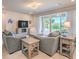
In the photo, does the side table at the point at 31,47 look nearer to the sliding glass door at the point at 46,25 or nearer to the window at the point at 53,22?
the window at the point at 53,22

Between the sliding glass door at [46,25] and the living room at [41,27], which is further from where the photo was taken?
the sliding glass door at [46,25]

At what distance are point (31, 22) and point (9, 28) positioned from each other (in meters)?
2.46

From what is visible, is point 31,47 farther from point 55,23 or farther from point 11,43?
point 55,23

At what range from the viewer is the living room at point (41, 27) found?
346 cm

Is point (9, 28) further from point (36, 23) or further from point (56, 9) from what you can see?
point (56, 9)

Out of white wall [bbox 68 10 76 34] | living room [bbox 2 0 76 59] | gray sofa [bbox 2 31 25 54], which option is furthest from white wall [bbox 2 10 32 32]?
white wall [bbox 68 10 76 34]

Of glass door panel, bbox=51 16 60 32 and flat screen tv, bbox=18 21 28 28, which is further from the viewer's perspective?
flat screen tv, bbox=18 21 28 28

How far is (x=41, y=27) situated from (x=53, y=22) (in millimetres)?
1446

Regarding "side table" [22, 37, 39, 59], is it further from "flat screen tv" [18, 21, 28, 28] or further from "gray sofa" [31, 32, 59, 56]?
"flat screen tv" [18, 21, 28, 28]

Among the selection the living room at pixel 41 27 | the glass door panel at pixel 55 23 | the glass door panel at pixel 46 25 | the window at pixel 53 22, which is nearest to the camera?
the living room at pixel 41 27

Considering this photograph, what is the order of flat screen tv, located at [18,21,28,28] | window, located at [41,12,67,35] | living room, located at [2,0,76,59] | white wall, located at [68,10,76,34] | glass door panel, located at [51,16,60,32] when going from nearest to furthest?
living room, located at [2,0,76,59] → white wall, located at [68,10,76,34] → window, located at [41,12,67,35] → glass door panel, located at [51,16,60,32] → flat screen tv, located at [18,21,28,28]

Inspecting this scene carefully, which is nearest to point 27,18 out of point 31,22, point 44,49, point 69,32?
point 31,22

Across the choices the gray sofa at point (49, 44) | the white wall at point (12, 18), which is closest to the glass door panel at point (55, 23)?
the white wall at point (12, 18)

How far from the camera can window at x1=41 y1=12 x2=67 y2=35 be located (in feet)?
20.9
